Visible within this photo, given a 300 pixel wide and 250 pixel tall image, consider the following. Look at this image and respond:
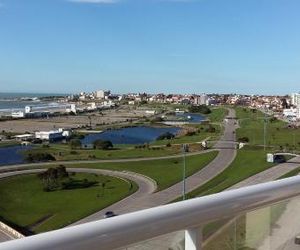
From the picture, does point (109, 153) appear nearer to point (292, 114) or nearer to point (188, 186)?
point (188, 186)

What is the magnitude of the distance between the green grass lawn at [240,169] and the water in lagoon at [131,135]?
106 ft

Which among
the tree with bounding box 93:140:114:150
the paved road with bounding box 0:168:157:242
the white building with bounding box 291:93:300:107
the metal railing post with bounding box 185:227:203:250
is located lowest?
the tree with bounding box 93:140:114:150

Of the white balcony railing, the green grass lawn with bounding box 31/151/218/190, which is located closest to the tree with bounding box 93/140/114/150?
the green grass lawn with bounding box 31/151/218/190

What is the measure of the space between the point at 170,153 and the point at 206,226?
5043cm

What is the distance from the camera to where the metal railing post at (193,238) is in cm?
141

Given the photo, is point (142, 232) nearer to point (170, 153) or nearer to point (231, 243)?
point (231, 243)

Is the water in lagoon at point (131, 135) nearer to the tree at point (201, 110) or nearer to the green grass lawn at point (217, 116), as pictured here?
the green grass lawn at point (217, 116)

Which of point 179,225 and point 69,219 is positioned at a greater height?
point 179,225

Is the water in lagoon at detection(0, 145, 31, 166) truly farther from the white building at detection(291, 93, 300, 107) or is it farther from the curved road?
the white building at detection(291, 93, 300, 107)

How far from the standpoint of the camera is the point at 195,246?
1.43 m

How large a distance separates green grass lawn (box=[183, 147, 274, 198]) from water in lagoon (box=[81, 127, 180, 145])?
106ft

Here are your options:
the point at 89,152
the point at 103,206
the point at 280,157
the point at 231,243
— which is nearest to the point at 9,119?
the point at 89,152

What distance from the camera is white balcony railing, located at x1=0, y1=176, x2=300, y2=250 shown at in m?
1.05

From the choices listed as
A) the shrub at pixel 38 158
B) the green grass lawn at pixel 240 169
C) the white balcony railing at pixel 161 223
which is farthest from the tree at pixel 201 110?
the white balcony railing at pixel 161 223
